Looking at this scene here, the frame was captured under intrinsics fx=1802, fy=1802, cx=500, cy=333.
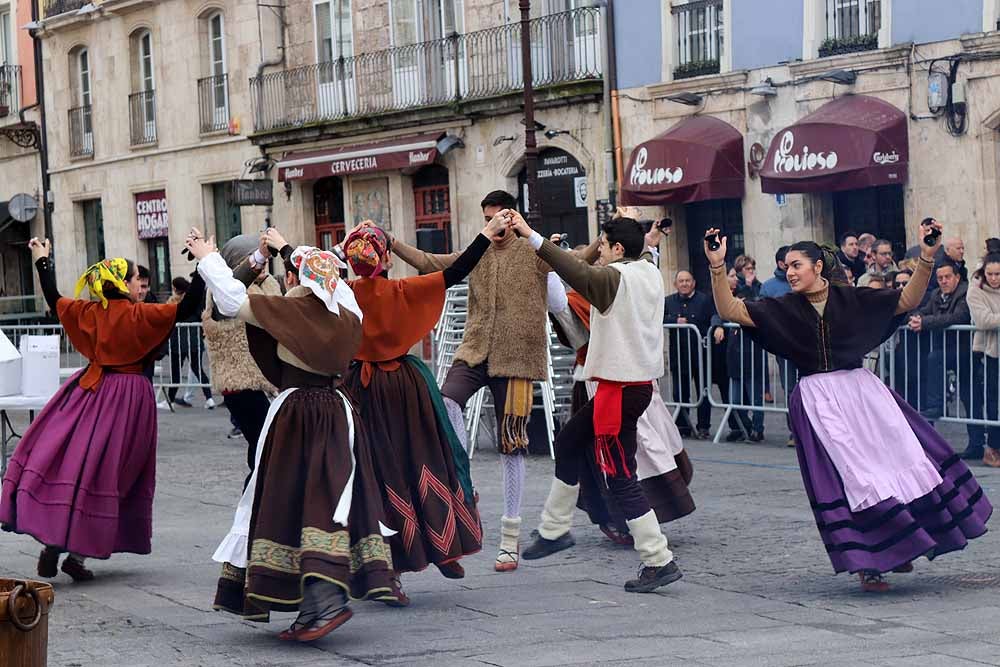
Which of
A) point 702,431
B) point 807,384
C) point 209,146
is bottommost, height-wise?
point 702,431

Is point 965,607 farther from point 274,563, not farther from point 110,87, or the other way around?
point 110,87

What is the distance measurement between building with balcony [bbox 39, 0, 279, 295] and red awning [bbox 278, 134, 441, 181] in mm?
1727

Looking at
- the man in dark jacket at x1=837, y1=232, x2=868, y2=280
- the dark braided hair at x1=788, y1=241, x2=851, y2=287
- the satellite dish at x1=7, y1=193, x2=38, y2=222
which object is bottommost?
the man in dark jacket at x1=837, y1=232, x2=868, y2=280

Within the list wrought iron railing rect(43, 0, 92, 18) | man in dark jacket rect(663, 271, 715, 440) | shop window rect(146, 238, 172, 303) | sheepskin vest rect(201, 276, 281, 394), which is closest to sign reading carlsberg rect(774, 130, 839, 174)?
man in dark jacket rect(663, 271, 715, 440)

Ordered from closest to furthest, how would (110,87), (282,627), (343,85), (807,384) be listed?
1. (282,627)
2. (807,384)
3. (343,85)
4. (110,87)

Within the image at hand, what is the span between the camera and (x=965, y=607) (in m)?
7.65

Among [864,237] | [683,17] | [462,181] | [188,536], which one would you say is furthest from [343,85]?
[188,536]

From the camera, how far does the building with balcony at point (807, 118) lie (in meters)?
19.5

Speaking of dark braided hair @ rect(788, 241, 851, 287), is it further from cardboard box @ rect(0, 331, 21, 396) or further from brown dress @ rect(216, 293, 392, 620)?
cardboard box @ rect(0, 331, 21, 396)

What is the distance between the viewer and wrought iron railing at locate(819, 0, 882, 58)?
67.5 ft

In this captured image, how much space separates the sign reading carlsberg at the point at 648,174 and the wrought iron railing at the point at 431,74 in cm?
177

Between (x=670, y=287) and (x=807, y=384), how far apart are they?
614 inches

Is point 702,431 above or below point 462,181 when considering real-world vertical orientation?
below

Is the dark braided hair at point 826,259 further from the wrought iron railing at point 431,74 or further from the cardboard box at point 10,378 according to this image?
the wrought iron railing at point 431,74
